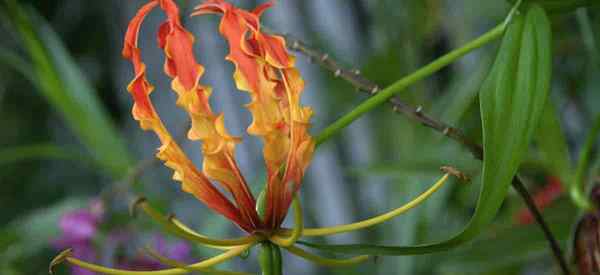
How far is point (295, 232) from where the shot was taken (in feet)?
1.87

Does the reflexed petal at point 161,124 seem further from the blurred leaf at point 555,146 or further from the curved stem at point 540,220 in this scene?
the blurred leaf at point 555,146

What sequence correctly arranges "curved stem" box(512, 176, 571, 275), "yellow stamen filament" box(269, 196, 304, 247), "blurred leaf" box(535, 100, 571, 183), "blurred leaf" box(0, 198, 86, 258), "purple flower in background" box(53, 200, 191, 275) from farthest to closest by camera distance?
"blurred leaf" box(0, 198, 86, 258) < "purple flower in background" box(53, 200, 191, 275) < "blurred leaf" box(535, 100, 571, 183) < "curved stem" box(512, 176, 571, 275) < "yellow stamen filament" box(269, 196, 304, 247)

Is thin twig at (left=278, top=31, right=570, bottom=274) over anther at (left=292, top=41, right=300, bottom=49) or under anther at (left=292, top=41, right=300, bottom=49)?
under

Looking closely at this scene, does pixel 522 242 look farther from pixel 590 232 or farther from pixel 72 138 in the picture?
A: pixel 72 138

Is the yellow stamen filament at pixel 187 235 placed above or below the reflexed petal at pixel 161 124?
below

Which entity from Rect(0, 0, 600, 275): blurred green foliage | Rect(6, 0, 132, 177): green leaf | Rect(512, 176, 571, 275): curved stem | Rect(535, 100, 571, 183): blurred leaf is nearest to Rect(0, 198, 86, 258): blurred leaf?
Rect(0, 0, 600, 275): blurred green foliage

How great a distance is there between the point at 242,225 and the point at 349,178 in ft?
5.80

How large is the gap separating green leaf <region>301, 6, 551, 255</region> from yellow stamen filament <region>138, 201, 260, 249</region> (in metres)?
0.06

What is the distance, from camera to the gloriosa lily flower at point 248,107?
0.57 metres

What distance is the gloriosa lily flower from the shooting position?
566 mm

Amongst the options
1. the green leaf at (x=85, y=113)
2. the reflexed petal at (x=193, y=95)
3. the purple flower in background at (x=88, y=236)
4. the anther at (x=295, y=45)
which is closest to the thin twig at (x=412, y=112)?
the anther at (x=295, y=45)

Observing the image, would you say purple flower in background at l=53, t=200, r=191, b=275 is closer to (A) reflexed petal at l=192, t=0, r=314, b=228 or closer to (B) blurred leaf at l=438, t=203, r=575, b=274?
(B) blurred leaf at l=438, t=203, r=575, b=274

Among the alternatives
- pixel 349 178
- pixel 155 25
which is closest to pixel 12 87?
pixel 155 25

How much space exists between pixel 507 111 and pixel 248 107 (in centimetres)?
19
